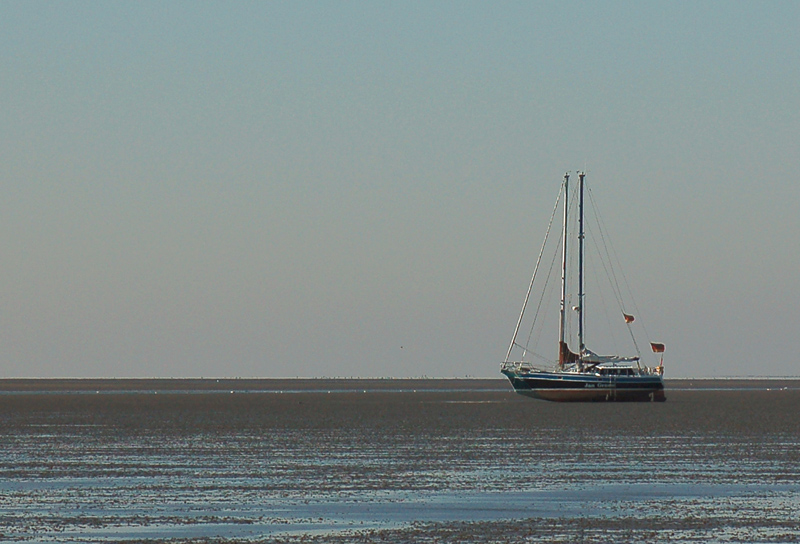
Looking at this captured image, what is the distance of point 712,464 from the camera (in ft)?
152

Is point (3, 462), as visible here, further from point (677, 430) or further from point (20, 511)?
point (677, 430)

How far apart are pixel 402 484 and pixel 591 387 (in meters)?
77.2

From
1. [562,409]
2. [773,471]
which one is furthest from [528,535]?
[562,409]

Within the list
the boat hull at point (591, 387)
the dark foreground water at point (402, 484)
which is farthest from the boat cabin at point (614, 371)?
the dark foreground water at point (402, 484)

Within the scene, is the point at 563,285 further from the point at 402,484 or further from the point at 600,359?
the point at 402,484

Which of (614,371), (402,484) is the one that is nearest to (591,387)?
(614,371)

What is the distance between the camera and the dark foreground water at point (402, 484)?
2945 cm

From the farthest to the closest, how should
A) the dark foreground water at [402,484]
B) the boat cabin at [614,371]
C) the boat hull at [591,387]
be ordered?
the boat cabin at [614,371], the boat hull at [591,387], the dark foreground water at [402,484]

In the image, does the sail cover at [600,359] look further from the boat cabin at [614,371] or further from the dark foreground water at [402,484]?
the dark foreground water at [402,484]

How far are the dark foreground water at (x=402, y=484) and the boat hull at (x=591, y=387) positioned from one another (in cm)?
4118

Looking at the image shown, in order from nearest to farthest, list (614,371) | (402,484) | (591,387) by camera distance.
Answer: (402,484)
(591,387)
(614,371)

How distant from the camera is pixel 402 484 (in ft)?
129

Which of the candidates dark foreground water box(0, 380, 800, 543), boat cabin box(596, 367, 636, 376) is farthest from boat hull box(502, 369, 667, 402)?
dark foreground water box(0, 380, 800, 543)

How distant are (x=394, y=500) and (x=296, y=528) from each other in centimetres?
574
